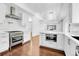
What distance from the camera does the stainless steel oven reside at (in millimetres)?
2434

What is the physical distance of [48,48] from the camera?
9.23 feet

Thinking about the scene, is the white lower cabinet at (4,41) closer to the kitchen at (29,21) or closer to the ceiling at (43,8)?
the kitchen at (29,21)

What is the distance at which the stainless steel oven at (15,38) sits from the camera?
2.43 m

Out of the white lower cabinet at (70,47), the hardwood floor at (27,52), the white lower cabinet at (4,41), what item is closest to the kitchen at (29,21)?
the white lower cabinet at (4,41)

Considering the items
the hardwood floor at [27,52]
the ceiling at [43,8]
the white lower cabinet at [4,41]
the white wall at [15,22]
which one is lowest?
the hardwood floor at [27,52]

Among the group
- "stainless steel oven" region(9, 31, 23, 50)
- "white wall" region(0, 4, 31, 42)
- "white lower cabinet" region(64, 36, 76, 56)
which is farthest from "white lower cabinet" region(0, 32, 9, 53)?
"white lower cabinet" region(64, 36, 76, 56)

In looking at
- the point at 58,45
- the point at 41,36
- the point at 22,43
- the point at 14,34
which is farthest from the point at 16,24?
the point at 58,45

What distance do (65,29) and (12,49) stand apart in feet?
5.67

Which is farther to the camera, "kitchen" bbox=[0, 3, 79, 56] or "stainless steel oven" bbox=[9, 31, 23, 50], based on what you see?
"stainless steel oven" bbox=[9, 31, 23, 50]

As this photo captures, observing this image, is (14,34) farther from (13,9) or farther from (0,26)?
(13,9)

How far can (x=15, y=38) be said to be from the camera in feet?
8.30

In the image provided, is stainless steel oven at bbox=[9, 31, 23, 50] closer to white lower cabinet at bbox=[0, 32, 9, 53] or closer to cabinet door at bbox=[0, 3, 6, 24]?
white lower cabinet at bbox=[0, 32, 9, 53]

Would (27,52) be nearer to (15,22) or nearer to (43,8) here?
(15,22)

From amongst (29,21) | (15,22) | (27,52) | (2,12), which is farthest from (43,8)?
(27,52)
